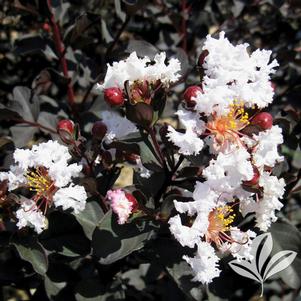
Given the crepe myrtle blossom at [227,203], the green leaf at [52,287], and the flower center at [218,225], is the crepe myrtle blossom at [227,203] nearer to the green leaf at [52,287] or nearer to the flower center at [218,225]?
the flower center at [218,225]

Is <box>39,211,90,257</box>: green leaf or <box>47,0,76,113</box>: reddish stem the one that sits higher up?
<box>47,0,76,113</box>: reddish stem

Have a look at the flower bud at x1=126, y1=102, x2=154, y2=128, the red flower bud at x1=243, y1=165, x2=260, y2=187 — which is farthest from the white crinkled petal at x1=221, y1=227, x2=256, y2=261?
the flower bud at x1=126, y1=102, x2=154, y2=128

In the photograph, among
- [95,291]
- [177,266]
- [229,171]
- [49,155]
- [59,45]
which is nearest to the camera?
[229,171]

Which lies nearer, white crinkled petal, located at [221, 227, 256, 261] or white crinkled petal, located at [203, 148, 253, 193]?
white crinkled petal, located at [203, 148, 253, 193]

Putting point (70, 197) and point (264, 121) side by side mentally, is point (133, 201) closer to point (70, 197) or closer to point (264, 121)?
point (70, 197)

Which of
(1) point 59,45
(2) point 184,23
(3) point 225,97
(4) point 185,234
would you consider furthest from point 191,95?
(2) point 184,23

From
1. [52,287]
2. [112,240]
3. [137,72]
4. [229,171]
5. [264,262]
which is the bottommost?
[52,287]

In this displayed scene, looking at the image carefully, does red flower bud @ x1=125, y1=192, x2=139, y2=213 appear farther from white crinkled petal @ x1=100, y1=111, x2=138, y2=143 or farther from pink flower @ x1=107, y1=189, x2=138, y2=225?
white crinkled petal @ x1=100, y1=111, x2=138, y2=143
